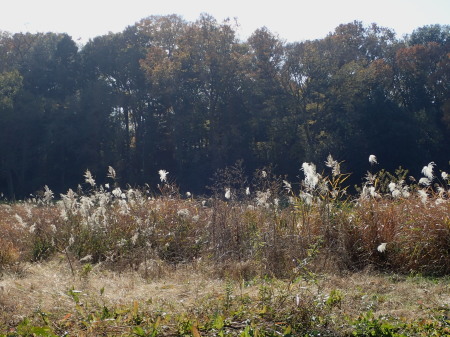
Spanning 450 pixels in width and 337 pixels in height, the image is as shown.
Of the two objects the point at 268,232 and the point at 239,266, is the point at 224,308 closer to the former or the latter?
the point at 239,266

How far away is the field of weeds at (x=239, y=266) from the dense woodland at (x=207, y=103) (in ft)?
82.9

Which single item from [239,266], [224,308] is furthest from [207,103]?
[224,308]

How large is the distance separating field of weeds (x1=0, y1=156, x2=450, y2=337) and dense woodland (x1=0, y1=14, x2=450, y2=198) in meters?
25.3

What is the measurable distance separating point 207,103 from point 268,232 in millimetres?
31379

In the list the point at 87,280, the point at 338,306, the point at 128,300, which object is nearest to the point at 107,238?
the point at 87,280

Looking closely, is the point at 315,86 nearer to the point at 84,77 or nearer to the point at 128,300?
the point at 84,77

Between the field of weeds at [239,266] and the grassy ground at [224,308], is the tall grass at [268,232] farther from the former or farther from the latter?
the grassy ground at [224,308]

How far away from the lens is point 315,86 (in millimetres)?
35375

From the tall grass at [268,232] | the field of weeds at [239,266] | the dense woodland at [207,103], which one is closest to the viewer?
the field of weeds at [239,266]

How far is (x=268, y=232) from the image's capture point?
7.88m

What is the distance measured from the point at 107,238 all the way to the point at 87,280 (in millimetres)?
2680

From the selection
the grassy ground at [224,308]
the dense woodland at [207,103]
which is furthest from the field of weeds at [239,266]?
the dense woodland at [207,103]

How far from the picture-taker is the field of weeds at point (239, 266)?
5047 mm

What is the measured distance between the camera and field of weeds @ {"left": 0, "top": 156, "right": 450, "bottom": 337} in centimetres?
505
